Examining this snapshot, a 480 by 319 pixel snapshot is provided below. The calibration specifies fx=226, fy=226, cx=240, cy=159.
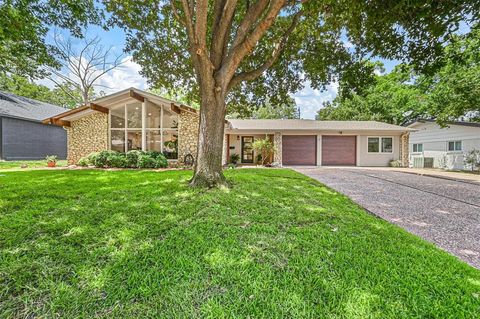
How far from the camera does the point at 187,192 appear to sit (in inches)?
186

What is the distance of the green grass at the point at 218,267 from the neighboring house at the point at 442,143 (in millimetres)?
17204

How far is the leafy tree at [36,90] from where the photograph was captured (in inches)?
934

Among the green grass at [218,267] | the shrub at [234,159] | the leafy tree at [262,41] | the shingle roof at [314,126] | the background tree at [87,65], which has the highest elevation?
the background tree at [87,65]

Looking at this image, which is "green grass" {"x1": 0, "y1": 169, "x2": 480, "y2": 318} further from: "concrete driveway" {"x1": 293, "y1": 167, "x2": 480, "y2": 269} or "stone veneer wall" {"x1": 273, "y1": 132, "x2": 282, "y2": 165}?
"stone veneer wall" {"x1": 273, "y1": 132, "x2": 282, "y2": 165}

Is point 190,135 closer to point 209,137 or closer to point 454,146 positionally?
point 209,137

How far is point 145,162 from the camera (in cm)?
1102

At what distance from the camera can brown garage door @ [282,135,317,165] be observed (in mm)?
16234

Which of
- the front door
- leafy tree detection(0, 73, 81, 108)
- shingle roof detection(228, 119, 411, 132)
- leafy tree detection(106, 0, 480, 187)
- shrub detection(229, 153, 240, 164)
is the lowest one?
shrub detection(229, 153, 240, 164)

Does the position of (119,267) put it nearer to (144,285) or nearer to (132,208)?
(144,285)

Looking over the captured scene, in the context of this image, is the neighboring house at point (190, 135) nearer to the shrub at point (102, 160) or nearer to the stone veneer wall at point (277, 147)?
the stone veneer wall at point (277, 147)

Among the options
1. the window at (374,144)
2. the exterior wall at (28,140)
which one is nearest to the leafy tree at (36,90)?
the exterior wall at (28,140)

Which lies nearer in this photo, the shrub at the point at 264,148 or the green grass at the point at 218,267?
the green grass at the point at 218,267

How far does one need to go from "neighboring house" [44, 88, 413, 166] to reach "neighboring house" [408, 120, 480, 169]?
3334 mm

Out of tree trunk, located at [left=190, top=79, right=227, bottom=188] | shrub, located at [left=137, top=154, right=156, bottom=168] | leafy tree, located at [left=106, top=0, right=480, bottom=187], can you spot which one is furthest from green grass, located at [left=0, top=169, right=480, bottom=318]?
shrub, located at [left=137, top=154, right=156, bottom=168]
